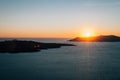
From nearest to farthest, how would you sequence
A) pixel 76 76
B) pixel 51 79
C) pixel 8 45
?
pixel 51 79 < pixel 76 76 < pixel 8 45

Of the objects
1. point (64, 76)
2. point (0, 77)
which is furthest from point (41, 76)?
point (0, 77)

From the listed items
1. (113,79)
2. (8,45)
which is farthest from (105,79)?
(8,45)

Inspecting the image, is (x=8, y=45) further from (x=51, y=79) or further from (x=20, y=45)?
(x=51, y=79)

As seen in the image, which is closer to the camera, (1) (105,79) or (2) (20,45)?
(1) (105,79)

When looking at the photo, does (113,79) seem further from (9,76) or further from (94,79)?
(9,76)

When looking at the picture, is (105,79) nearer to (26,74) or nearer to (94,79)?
(94,79)

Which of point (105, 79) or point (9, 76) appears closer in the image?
point (105, 79)

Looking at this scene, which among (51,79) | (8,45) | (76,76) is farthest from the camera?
(8,45)

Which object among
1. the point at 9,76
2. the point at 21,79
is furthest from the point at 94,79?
the point at 9,76
